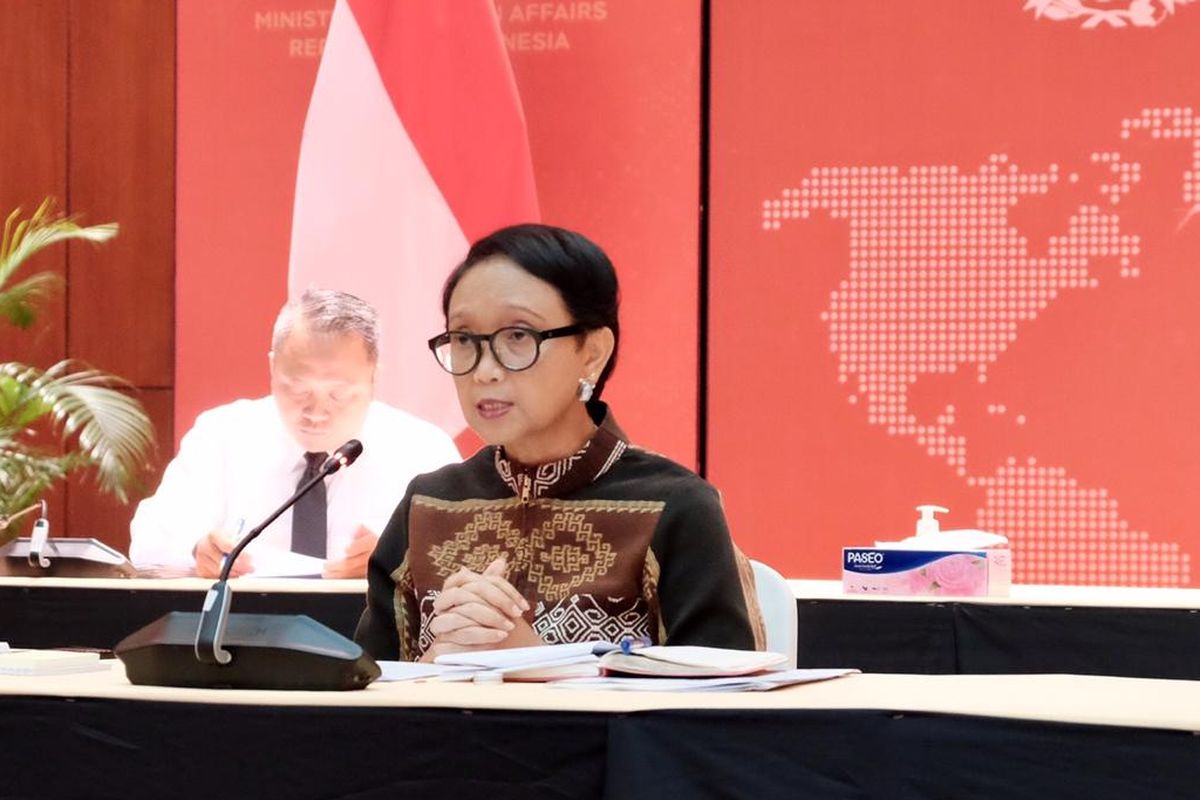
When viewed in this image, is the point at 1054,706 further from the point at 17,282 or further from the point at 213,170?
the point at 17,282

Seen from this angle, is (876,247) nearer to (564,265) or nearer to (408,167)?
(408,167)

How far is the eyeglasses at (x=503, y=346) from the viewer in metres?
2.17

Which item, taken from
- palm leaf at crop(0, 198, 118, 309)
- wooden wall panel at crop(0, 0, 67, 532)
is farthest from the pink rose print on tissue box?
wooden wall panel at crop(0, 0, 67, 532)

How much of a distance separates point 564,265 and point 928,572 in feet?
5.11

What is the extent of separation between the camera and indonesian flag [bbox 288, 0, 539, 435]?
4742 mm

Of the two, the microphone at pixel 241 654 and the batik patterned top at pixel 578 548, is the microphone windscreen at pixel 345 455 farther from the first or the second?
the batik patterned top at pixel 578 548

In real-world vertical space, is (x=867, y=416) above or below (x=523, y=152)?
below

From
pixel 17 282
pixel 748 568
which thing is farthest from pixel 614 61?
pixel 748 568

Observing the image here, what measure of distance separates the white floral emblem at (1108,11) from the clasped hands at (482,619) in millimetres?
3378

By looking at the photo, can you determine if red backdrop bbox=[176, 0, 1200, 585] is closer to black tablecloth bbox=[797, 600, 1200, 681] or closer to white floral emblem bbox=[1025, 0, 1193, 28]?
white floral emblem bbox=[1025, 0, 1193, 28]

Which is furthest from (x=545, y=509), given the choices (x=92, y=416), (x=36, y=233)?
(x=36, y=233)

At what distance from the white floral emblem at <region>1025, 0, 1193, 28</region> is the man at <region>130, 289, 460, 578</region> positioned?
221 centimetres

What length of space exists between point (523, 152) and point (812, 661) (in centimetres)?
201

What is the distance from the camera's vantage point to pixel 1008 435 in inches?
187
